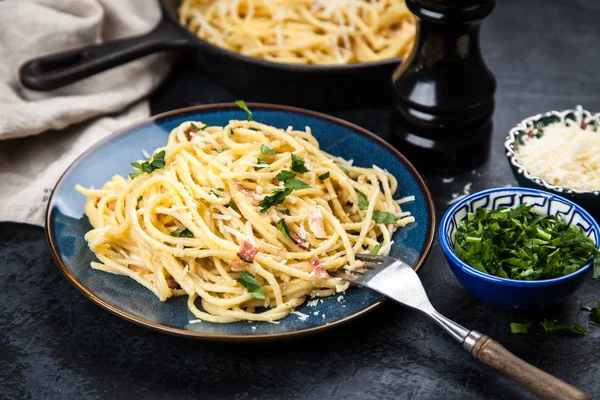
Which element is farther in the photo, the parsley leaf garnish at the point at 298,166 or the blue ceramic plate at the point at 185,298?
the parsley leaf garnish at the point at 298,166

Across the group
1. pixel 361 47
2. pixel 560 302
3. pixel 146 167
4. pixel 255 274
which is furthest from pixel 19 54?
pixel 560 302

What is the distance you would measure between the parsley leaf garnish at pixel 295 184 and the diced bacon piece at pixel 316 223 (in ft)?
0.31

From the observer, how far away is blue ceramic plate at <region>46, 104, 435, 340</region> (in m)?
2.44

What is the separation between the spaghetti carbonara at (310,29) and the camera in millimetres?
4113

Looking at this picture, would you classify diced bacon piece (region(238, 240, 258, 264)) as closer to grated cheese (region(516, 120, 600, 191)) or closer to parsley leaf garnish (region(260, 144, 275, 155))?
parsley leaf garnish (region(260, 144, 275, 155))

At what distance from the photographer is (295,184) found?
2811 mm

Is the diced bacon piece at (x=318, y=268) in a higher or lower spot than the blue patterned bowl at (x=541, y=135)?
higher

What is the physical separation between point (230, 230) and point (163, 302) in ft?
1.13

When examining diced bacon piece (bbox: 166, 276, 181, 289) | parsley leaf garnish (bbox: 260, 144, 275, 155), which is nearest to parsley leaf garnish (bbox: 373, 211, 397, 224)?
parsley leaf garnish (bbox: 260, 144, 275, 155)

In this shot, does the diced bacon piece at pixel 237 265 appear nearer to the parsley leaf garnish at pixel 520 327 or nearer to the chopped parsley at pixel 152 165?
the chopped parsley at pixel 152 165

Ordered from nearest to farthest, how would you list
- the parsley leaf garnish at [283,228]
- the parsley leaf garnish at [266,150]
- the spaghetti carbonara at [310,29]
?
the parsley leaf garnish at [283,228] → the parsley leaf garnish at [266,150] → the spaghetti carbonara at [310,29]

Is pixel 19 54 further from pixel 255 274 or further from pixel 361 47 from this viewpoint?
pixel 255 274

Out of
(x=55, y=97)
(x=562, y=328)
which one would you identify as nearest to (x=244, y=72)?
(x=55, y=97)

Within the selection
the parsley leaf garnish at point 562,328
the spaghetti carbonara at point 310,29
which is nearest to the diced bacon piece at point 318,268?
the parsley leaf garnish at point 562,328
